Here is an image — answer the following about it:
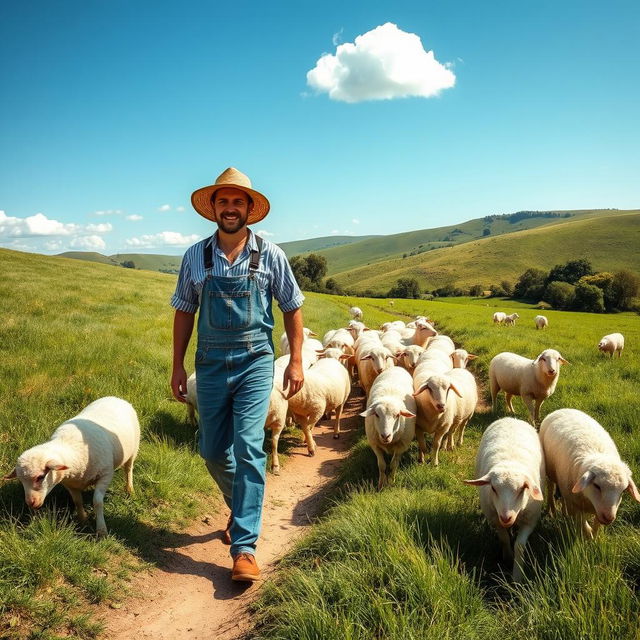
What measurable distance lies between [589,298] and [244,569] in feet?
223

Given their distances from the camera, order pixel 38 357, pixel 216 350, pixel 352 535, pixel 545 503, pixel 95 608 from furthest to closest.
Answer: pixel 38 357 → pixel 545 503 → pixel 216 350 → pixel 352 535 → pixel 95 608

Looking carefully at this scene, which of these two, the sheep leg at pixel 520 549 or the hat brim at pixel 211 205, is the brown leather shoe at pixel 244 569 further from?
the hat brim at pixel 211 205

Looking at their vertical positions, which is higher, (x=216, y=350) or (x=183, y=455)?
(x=216, y=350)

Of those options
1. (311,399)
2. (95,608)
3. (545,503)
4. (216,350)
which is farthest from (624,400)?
(95,608)

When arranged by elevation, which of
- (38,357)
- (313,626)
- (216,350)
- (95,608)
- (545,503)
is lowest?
(545,503)

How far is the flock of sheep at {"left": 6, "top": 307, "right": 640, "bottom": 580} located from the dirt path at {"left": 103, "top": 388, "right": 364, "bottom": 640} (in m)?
0.73

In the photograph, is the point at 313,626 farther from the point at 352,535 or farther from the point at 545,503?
the point at 545,503

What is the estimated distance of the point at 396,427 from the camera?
593 centimetres

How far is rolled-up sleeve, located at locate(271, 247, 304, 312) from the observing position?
13.7ft

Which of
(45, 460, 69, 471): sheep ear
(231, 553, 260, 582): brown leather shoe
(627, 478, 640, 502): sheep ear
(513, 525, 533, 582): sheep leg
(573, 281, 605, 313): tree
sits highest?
(45, 460, 69, 471): sheep ear

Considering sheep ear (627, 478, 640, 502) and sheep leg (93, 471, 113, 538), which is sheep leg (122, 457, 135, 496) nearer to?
sheep leg (93, 471, 113, 538)

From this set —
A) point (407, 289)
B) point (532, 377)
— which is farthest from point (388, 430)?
point (407, 289)

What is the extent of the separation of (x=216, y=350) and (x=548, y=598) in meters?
3.19

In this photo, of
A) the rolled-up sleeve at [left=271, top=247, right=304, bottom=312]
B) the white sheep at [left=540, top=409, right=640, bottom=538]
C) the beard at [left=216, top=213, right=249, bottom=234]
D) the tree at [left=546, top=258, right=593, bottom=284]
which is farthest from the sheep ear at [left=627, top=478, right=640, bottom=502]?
the tree at [left=546, top=258, right=593, bottom=284]
